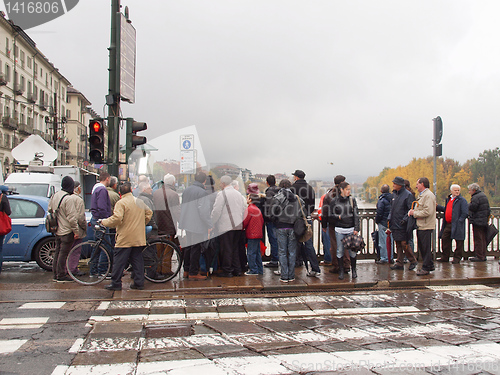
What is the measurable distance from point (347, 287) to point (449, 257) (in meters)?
4.01

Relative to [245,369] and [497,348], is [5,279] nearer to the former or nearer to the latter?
[245,369]

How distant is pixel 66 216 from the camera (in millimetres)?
8250

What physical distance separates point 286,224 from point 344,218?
1100mm

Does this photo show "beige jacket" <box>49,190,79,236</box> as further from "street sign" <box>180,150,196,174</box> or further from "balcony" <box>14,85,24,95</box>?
"balcony" <box>14,85,24,95</box>

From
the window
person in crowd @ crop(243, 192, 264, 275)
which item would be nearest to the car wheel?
the window

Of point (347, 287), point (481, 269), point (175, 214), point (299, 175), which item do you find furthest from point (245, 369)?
point (481, 269)

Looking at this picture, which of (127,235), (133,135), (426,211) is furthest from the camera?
(133,135)

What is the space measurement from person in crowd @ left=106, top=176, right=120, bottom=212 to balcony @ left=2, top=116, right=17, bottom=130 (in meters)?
51.3

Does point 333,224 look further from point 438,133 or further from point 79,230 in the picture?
point 438,133

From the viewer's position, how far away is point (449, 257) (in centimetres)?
1072

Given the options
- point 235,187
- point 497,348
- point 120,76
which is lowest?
point 497,348

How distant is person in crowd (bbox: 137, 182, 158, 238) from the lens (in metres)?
8.13

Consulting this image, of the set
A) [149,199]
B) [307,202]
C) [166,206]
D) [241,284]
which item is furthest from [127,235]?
[307,202]

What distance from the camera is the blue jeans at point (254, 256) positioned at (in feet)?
28.6
